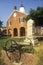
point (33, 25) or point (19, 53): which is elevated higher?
point (33, 25)

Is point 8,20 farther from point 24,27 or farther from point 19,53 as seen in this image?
point 19,53

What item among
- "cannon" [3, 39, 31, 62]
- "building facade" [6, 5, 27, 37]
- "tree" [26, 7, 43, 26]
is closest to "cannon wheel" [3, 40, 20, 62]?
"cannon" [3, 39, 31, 62]

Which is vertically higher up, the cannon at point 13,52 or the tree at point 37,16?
the tree at point 37,16

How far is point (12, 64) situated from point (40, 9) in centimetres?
567

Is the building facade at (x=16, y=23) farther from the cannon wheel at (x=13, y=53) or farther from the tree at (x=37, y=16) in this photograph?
the cannon wheel at (x=13, y=53)

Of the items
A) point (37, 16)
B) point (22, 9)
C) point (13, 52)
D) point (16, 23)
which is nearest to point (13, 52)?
point (13, 52)

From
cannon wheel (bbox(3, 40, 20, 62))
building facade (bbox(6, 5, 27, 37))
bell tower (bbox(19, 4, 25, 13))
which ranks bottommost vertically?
cannon wheel (bbox(3, 40, 20, 62))

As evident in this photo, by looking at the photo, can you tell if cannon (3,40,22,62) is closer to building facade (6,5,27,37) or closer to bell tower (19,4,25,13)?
bell tower (19,4,25,13)

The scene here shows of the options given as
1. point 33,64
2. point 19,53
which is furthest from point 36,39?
point 33,64

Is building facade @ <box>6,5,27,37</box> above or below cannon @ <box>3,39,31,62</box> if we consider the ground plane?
above

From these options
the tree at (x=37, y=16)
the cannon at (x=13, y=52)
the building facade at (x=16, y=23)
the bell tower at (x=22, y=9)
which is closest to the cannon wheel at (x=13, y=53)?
the cannon at (x=13, y=52)

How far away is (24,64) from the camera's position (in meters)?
4.91

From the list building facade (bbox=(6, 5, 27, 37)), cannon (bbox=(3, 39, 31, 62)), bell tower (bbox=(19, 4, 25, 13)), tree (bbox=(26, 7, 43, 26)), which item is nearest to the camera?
cannon (bbox=(3, 39, 31, 62))

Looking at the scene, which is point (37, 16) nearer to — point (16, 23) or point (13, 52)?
point (16, 23)
